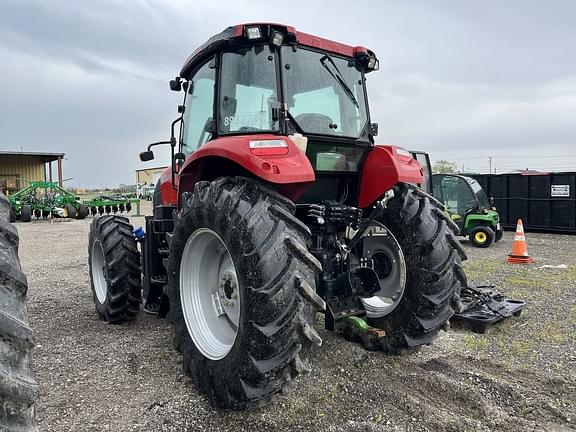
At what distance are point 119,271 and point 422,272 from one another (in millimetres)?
2940

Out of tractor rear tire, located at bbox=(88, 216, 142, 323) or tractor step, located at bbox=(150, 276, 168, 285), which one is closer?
tractor step, located at bbox=(150, 276, 168, 285)

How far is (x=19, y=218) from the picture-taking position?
2006 cm

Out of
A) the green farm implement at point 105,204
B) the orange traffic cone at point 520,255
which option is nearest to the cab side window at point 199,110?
the orange traffic cone at point 520,255

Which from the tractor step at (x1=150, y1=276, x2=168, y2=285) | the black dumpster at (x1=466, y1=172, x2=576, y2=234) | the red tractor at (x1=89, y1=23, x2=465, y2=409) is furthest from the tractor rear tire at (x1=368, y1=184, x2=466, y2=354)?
the black dumpster at (x1=466, y1=172, x2=576, y2=234)

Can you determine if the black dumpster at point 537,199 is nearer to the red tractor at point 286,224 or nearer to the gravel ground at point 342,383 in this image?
the gravel ground at point 342,383

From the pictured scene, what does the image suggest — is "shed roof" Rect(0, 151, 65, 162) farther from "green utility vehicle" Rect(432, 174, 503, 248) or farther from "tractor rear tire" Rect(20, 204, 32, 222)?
"green utility vehicle" Rect(432, 174, 503, 248)

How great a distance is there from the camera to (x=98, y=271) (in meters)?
5.18

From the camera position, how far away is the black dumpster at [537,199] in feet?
44.6

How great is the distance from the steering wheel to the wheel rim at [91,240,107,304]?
9.61ft

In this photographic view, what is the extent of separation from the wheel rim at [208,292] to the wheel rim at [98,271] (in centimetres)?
210

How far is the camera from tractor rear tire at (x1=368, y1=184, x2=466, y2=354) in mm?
3467

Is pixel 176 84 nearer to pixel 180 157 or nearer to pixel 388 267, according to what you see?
pixel 180 157

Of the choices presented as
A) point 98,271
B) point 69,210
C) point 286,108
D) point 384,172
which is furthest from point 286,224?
point 69,210

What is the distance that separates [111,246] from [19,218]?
1838cm
